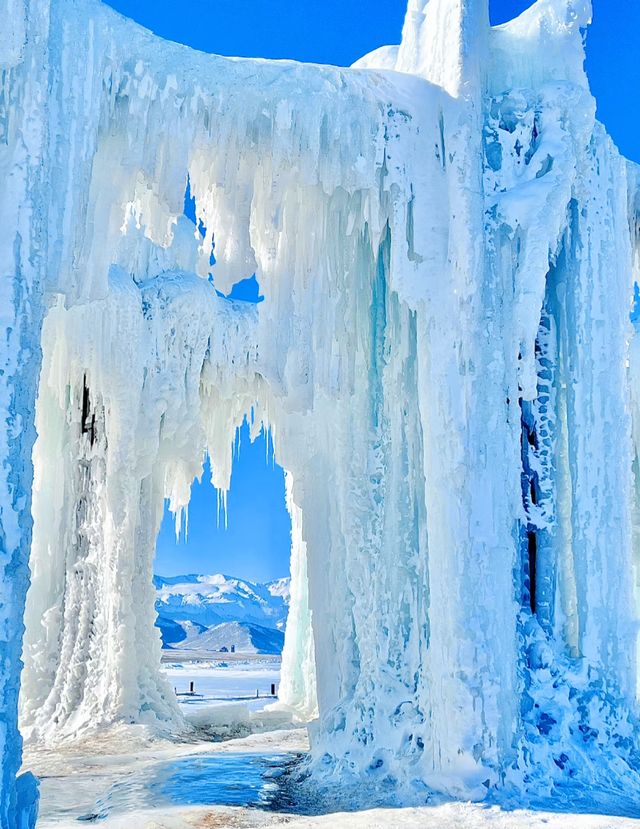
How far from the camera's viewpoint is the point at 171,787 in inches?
293

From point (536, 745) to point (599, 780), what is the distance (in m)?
0.47

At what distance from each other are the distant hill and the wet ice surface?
6815 centimetres

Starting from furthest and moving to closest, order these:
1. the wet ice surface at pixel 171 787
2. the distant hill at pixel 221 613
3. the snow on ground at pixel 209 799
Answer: the distant hill at pixel 221 613
the wet ice surface at pixel 171 787
the snow on ground at pixel 209 799

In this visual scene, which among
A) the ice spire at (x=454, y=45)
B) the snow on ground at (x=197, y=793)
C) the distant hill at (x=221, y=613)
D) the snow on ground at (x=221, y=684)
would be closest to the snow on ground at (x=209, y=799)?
the snow on ground at (x=197, y=793)

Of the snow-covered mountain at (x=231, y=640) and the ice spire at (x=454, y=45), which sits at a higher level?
the ice spire at (x=454, y=45)

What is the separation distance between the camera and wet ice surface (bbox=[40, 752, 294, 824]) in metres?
6.70

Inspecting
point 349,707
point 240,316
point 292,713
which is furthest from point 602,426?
point 292,713

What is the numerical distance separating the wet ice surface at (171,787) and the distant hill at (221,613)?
6815 cm

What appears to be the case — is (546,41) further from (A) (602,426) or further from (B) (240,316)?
(B) (240,316)

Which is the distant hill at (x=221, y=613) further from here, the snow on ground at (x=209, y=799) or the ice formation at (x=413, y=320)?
the ice formation at (x=413, y=320)

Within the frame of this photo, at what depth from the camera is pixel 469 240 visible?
6.90 metres

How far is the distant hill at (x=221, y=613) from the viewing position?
81750mm

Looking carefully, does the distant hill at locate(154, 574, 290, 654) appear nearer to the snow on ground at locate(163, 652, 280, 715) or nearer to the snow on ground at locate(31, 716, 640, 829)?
the snow on ground at locate(163, 652, 280, 715)

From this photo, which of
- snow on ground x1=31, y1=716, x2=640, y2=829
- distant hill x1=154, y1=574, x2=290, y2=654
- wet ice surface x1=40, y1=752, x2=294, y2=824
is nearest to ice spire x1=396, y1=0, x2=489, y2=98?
snow on ground x1=31, y1=716, x2=640, y2=829
